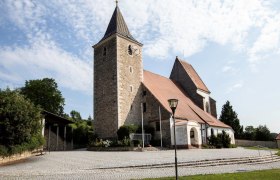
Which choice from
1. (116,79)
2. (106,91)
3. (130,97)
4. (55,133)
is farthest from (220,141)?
(55,133)

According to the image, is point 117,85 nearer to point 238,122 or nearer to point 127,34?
point 127,34

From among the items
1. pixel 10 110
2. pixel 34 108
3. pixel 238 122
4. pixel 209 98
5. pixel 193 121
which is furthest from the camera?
pixel 238 122

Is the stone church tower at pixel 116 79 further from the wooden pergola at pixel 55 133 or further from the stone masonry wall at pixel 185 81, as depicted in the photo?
the stone masonry wall at pixel 185 81

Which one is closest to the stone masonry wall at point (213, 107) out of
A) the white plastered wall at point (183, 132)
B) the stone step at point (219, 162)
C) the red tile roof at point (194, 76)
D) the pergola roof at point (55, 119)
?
the red tile roof at point (194, 76)

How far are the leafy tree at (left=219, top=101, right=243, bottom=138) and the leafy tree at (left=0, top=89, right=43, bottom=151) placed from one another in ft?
127

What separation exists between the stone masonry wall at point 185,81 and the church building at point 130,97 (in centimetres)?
359

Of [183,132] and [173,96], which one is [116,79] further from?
[183,132]

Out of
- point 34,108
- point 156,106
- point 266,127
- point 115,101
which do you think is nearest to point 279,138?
point 266,127

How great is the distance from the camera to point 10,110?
725 inches

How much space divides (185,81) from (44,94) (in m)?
22.8

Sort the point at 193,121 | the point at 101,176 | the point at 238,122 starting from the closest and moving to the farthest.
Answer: the point at 101,176, the point at 193,121, the point at 238,122

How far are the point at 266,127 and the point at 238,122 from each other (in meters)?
5.41

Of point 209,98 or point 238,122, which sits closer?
point 209,98

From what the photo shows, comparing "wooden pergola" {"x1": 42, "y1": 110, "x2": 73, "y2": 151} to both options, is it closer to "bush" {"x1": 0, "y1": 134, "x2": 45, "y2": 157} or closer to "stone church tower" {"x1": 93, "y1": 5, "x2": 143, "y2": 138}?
"stone church tower" {"x1": 93, "y1": 5, "x2": 143, "y2": 138}
